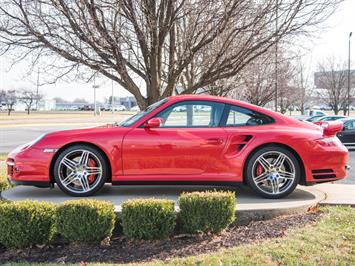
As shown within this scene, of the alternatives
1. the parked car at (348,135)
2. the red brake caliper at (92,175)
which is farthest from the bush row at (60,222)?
the parked car at (348,135)

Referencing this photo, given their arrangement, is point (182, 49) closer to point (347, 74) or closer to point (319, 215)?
point (319, 215)

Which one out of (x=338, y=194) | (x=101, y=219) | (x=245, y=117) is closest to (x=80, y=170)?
(x=101, y=219)

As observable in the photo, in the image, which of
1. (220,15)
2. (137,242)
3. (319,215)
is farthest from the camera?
(220,15)

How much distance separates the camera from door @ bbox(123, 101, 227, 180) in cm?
551

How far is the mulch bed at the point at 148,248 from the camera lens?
4.18 m

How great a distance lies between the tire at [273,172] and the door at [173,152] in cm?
44

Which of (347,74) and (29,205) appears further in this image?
(347,74)

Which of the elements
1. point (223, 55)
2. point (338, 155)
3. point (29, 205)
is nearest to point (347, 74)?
point (223, 55)

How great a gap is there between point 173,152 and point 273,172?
1.33 meters

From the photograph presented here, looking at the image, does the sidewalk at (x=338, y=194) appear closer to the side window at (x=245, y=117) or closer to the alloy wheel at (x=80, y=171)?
the side window at (x=245, y=117)

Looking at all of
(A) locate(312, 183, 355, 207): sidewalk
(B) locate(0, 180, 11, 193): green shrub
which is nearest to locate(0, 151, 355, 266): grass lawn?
(A) locate(312, 183, 355, 207): sidewalk

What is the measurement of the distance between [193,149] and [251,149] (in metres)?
0.75

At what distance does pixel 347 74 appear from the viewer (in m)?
39.5

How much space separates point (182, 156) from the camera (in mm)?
5516
